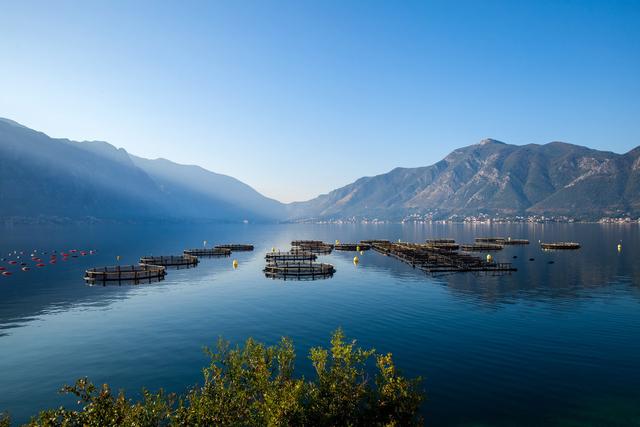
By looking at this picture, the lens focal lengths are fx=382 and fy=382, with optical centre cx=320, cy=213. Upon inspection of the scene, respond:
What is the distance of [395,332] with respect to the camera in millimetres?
48188

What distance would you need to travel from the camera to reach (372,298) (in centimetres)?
6881

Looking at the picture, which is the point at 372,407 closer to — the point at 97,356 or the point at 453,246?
the point at 97,356

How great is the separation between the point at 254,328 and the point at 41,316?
33874 millimetres

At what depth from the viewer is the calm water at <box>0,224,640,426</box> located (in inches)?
1245

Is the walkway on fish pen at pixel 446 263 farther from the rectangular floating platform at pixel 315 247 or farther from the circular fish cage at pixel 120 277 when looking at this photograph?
the circular fish cage at pixel 120 277

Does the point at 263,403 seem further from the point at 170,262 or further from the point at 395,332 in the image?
Result: the point at 170,262

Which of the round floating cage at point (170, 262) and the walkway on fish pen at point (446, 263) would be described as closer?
the walkway on fish pen at point (446, 263)

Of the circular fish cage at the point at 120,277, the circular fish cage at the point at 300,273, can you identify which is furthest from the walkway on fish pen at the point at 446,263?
the circular fish cage at the point at 120,277

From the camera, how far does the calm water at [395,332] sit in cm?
3162

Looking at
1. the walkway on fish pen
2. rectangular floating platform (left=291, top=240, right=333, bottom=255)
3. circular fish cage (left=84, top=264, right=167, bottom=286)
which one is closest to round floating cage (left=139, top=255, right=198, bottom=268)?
circular fish cage (left=84, top=264, right=167, bottom=286)

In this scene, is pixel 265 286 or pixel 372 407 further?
pixel 265 286

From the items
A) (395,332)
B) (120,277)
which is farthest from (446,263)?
(120,277)

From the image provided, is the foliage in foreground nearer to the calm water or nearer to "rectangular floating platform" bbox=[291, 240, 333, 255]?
the calm water

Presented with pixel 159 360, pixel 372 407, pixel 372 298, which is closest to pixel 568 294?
pixel 372 298
